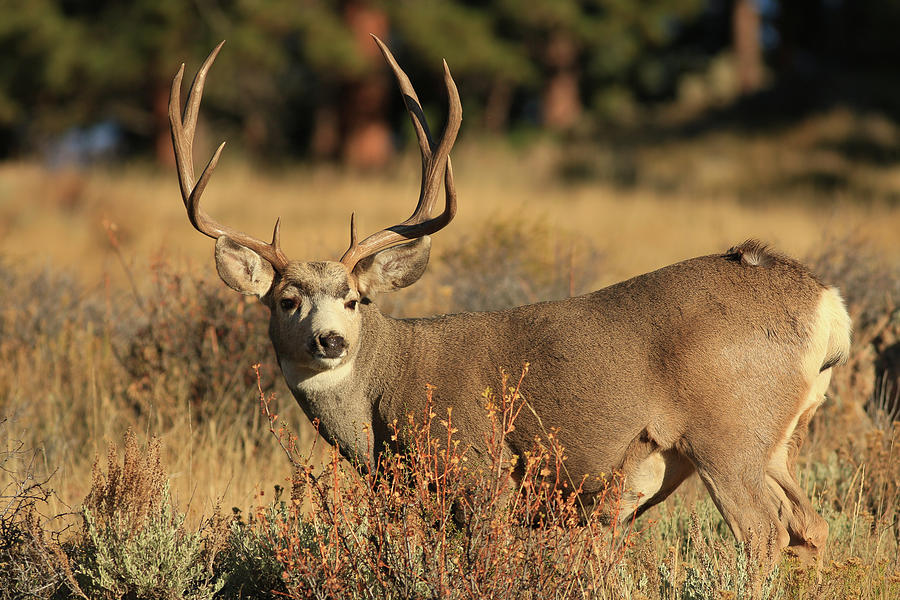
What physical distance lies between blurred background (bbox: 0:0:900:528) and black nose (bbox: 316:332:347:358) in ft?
4.34

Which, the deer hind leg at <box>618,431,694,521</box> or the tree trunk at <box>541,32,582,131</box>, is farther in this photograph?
the tree trunk at <box>541,32,582,131</box>

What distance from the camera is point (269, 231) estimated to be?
15305mm

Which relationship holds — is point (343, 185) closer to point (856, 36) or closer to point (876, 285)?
point (876, 285)

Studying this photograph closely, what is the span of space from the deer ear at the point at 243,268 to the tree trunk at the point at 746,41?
28.4 metres

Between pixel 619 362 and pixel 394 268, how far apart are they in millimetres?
1363

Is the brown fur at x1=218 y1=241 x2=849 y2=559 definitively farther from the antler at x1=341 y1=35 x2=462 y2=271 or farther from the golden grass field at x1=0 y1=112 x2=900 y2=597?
the golden grass field at x1=0 y1=112 x2=900 y2=597

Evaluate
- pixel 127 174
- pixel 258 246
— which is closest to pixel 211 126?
pixel 127 174

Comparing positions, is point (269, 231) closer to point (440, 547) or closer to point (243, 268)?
point (243, 268)

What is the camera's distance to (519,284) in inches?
319

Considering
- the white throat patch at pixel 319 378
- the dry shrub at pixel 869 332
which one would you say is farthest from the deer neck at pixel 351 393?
the dry shrub at pixel 869 332

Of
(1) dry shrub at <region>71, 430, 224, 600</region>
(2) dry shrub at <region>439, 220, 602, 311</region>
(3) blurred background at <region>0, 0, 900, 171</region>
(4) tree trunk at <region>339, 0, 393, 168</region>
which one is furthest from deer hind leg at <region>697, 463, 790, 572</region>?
(4) tree trunk at <region>339, 0, 393, 168</region>

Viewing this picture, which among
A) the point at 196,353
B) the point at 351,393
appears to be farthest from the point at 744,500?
the point at 196,353

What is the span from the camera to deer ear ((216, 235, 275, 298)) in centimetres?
518

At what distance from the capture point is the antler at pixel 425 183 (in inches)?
207
